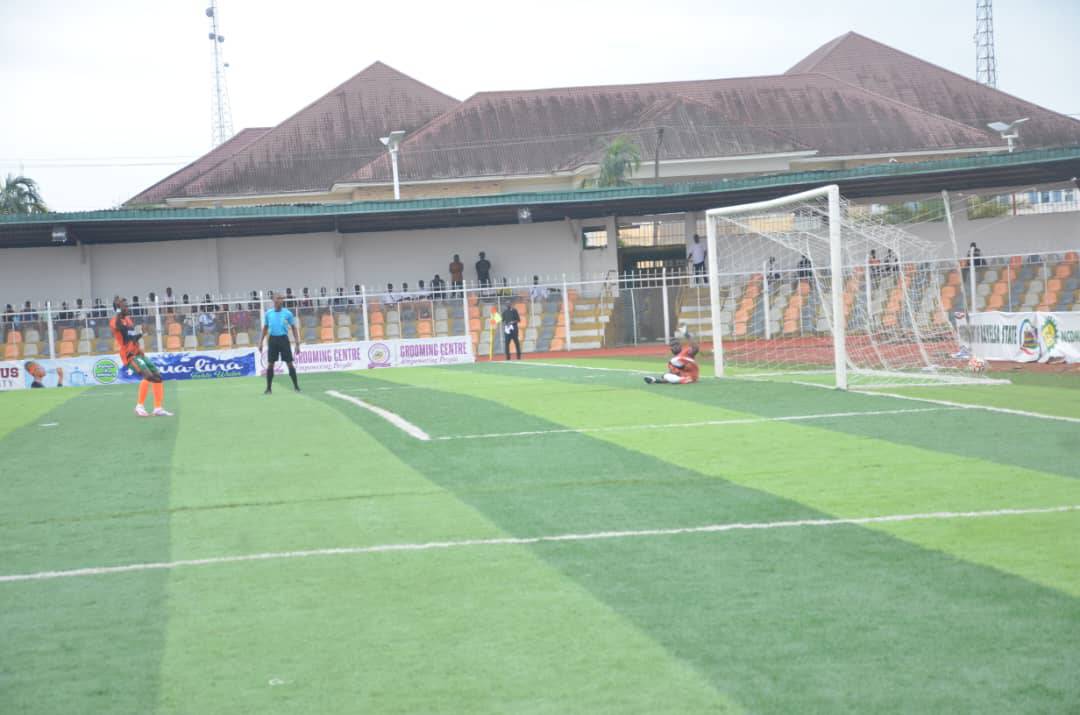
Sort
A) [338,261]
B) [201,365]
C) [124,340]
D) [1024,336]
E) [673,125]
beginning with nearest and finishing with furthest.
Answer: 1. [124,340]
2. [1024,336]
3. [201,365]
4. [338,261]
5. [673,125]

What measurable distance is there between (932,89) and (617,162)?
66.7 ft

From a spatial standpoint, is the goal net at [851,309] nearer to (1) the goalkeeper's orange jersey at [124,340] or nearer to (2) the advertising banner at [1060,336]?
(2) the advertising banner at [1060,336]

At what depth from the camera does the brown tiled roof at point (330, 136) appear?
49.9m

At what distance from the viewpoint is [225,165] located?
2009 inches

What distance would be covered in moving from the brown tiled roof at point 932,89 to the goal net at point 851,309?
1126 inches

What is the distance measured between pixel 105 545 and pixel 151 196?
46557 millimetres

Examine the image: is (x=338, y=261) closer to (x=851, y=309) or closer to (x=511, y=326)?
Answer: (x=511, y=326)

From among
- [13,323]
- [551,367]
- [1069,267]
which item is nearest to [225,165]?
[13,323]

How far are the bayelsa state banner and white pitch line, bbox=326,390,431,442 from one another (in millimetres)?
11728

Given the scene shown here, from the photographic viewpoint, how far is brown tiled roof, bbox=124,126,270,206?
51.1 metres

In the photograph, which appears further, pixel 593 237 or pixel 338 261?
pixel 593 237

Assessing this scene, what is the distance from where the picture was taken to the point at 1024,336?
2178 centimetres

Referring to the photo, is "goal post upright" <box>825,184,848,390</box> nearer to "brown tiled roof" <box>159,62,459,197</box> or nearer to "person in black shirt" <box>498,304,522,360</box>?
"person in black shirt" <box>498,304,522,360</box>

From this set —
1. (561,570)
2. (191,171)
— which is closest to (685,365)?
(561,570)
